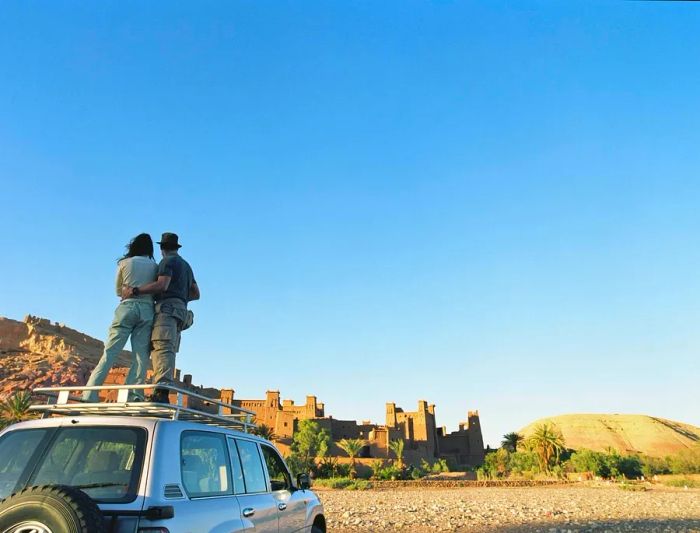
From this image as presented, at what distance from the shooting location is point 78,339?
104m

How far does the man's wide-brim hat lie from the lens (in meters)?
7.39

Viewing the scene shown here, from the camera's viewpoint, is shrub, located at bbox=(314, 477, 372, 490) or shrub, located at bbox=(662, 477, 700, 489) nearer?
shrub, located at bbox=(314, 477, 372, 490)

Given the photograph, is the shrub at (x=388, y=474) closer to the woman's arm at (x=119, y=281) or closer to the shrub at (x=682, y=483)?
the shrub at (x=682, y=483)

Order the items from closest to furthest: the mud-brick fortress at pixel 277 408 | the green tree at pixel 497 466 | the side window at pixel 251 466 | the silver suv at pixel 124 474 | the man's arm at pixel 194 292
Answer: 1. the silver suv at pixel 124 474
2. the side window at pixel 251 466
3. the man's arm at pixel 194 292
4. the green tree at pixel 497 466
5. the mud-brick fortress at pixel 277 408

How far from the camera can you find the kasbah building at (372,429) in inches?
3027

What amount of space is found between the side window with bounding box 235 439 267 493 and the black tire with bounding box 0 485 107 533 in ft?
6.63

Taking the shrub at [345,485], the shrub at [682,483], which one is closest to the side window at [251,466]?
the shrub at [345,485]

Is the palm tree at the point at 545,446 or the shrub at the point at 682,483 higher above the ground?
the palm tree at the point at 545,446

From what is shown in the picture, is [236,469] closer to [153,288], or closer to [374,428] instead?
[153,288]

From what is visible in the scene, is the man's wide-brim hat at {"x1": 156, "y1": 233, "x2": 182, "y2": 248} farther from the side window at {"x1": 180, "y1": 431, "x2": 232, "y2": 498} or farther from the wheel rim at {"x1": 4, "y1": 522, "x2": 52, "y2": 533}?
the wheel rim at {"x1": 4, "y1": 522, "x2": 52, "y2": 533}

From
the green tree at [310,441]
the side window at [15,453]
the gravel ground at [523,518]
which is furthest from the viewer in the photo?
the green tree at [310,441]

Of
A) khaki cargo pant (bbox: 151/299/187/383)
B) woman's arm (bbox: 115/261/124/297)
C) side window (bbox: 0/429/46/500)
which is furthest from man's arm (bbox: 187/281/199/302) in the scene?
side window (bbox: 0/429/46/500)

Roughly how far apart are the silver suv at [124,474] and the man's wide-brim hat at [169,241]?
2.76 m

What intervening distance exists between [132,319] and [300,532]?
3347mm
